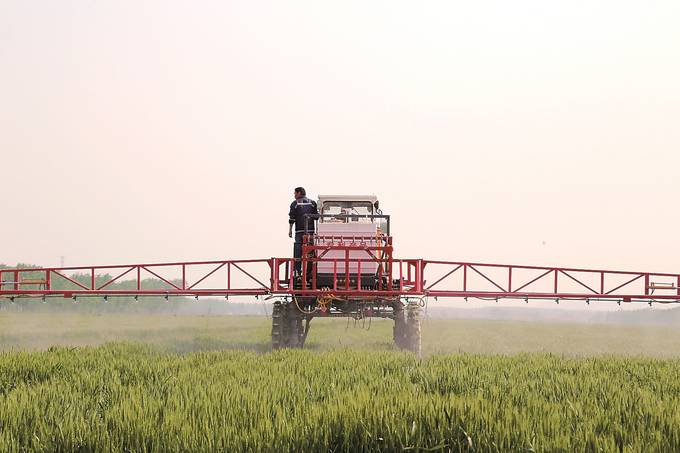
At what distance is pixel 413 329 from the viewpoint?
16.5 meters

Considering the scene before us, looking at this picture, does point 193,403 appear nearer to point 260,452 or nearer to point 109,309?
point 260,452

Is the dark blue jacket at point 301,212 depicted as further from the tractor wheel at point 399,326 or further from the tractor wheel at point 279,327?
the tractor wheel at point 399,326

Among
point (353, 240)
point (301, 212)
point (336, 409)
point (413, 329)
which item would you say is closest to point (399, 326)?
point (413, 329)

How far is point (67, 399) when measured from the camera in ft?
23.6

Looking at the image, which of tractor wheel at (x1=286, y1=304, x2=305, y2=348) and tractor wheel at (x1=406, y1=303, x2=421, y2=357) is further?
tractor wheel at (x1=406, y1=303, x2=421, y2=357)

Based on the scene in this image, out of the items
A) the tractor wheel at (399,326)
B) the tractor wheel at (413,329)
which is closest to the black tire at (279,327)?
the tractor wheel at (399,326)

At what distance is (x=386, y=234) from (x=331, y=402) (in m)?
10.9

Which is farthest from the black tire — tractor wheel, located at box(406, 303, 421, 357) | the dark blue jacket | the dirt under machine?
tractor wheel, located at box(406, 303, 421, 357)

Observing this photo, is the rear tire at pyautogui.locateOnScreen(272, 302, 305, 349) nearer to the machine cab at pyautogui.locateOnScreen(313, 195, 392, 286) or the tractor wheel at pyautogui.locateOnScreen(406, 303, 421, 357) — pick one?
the machine cab at pyautogui.locateOnScreen(313, 195, 392, 286)

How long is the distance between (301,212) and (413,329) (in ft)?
13.7

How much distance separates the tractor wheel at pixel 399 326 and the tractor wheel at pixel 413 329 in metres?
0.13

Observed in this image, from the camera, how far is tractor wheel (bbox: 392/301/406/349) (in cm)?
1670

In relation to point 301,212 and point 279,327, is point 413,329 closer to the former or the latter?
point 279,327

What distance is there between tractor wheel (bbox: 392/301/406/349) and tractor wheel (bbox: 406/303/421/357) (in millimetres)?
132
